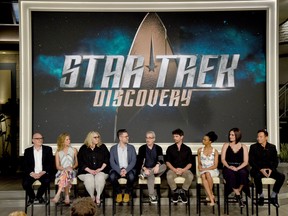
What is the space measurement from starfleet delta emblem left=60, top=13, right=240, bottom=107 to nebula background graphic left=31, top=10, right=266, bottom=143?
77 mm

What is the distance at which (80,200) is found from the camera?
2.59 metres

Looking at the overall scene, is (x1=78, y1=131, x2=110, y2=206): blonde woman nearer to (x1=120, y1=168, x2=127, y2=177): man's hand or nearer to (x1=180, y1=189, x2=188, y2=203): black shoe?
(x1=120, y1=168, x2=127, y2=177): man's hand

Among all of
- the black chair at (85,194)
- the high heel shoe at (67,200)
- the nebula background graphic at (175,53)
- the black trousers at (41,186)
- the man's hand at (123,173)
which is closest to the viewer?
the black trousers at (41,186)

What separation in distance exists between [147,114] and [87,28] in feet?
5.32

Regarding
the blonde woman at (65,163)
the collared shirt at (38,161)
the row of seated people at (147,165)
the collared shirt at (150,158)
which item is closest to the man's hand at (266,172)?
the row of seated people at (147,165)

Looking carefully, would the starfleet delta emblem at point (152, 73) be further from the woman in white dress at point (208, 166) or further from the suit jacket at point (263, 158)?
the suit jacket at point (263, 158)

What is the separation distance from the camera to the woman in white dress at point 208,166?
624cm

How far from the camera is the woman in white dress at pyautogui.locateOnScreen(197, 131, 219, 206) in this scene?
6.24 meters

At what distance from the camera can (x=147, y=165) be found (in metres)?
6.50

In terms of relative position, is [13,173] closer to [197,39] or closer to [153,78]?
[153,78]

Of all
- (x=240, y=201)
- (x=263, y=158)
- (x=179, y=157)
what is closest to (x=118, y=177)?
(x=179, y=157)

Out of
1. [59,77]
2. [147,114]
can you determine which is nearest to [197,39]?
[147,114]

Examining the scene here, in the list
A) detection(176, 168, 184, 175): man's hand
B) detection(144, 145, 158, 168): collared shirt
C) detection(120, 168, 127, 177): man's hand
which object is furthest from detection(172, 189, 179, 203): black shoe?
detection(120, 168, 127, 177): man's hand

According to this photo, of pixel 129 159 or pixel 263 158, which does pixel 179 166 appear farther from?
pixel 263 158
